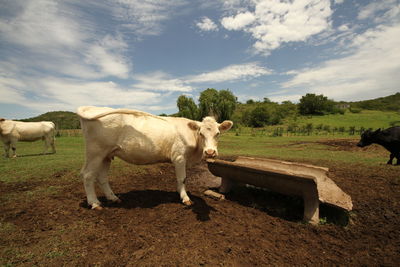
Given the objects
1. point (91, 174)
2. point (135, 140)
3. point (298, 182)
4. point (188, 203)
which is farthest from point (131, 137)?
point (298, 182)

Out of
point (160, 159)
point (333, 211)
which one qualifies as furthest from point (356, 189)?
point (160, 159)

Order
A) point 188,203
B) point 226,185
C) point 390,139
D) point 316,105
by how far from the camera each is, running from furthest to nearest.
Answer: point 316,105 → point 390,139 → point 226,185 → point 188,203

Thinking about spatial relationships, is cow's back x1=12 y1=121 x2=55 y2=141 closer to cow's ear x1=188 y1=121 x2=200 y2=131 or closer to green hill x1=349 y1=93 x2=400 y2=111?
cow's ear x1=188 y1=121 x2=200 y2=131

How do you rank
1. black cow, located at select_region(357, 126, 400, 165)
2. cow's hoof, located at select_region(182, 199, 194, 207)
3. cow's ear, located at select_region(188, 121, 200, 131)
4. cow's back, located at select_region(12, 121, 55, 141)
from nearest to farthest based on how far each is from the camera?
cow's ear, located at select_region(188, 121, 200, 131), cow's hoof, located at select_region(182, 199, 194, 207), black cow, located at select_region(357, 126, 400, 165), cow's back, located at select_region(12, 121, 55, 141)

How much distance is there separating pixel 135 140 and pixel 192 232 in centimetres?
208

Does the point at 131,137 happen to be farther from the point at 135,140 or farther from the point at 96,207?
the point at 96,207

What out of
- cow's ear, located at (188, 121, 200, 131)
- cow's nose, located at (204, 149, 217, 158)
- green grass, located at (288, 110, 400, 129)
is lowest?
green grass, located at (288, 110, 400, 129)

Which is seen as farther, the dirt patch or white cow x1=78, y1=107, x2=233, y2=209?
white cow x1=78, y1=107, x2=233, y2=209

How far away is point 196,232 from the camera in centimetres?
329

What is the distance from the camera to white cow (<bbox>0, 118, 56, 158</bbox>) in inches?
388

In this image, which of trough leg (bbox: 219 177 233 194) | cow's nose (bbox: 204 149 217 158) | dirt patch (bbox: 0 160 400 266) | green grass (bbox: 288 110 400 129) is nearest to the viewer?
dirt patch (bbox: 0 160 400 266)

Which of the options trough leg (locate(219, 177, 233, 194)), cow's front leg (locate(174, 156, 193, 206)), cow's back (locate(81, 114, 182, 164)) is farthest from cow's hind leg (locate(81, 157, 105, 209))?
trough leg (locate(219, 177, 233, 194))

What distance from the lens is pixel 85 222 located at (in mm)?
3496

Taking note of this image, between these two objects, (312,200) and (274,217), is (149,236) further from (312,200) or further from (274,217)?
(312,200)
